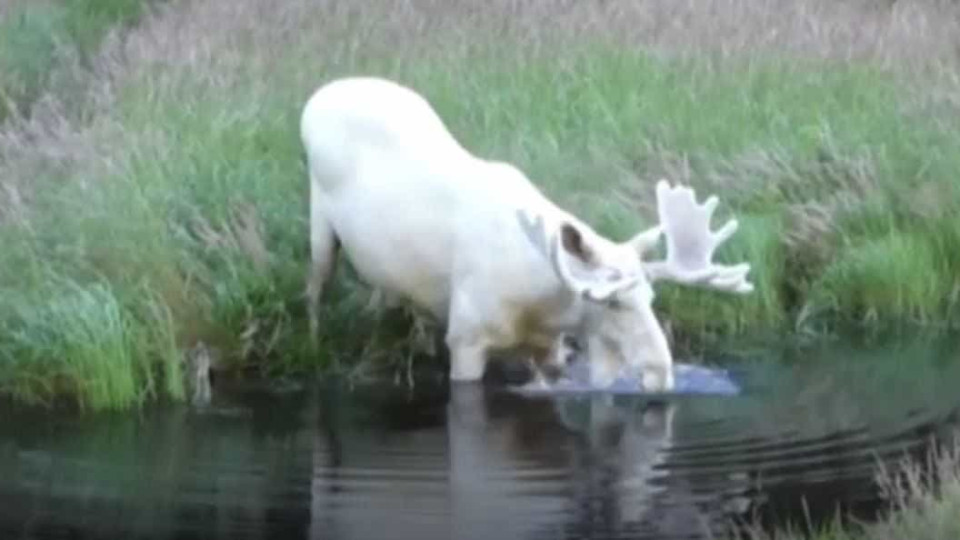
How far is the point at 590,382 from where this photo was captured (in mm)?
12203

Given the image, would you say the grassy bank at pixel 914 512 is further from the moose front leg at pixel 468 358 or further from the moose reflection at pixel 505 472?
the moose front leg at pixel 468 358

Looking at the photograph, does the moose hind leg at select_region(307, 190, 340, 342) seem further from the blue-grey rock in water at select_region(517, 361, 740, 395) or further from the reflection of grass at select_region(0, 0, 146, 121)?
the reflection of grass at select_region(0, 0, 146, 121)

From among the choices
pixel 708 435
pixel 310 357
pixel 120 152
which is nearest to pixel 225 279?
pixel 310 357

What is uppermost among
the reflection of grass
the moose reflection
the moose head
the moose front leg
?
the reflection of grass

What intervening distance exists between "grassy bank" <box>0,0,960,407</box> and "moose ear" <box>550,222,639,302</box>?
169 centimetres

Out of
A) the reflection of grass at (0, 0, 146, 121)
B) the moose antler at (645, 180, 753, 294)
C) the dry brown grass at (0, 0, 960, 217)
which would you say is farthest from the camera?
the reflection of grass at (0, 0, 146, 121)

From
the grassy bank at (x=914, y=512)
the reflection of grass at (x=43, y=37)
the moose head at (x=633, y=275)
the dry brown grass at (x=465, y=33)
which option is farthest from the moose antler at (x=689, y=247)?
the reflection of grass at (x=43, y=37)

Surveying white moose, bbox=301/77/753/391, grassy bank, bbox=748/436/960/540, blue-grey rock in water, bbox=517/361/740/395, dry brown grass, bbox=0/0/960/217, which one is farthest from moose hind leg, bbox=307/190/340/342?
grassy bank, bbox=748/436/960/540

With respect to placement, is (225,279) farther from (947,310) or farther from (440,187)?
(947,310)

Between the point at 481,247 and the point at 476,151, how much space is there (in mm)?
2488

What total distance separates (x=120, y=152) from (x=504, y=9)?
165 inches

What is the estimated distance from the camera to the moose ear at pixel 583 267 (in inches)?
451

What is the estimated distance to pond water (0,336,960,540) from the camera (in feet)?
33.8

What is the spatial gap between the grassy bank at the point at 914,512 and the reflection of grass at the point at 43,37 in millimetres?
7282
